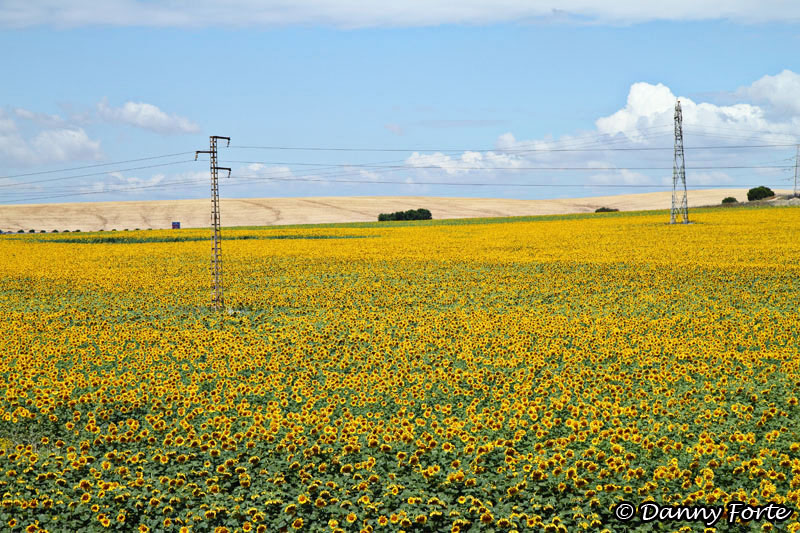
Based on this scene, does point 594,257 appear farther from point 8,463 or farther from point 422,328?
point 8,463

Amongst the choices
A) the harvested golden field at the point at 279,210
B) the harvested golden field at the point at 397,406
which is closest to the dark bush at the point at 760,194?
the harvested golden field at the point at 279,210

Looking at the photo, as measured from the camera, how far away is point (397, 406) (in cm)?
1381

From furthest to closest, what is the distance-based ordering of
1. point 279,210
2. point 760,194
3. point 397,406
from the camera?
point 279,210, point 760,194, point 397,406

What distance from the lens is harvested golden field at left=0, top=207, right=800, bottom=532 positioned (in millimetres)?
9734

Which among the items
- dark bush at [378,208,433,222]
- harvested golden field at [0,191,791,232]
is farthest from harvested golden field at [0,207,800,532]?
harvested golden field at [0,191,791,232]

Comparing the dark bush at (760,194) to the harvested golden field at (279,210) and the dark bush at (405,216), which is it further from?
the dark bush at (405,216)

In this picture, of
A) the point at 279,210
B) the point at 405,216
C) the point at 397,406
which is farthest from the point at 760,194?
the point at 397,406

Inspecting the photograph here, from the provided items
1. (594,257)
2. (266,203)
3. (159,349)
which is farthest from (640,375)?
(266,203)

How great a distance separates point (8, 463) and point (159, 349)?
7300 millimetres

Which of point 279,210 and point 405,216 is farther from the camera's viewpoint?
point 279,210

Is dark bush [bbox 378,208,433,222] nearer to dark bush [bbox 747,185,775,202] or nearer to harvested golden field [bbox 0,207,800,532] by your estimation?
dark bush [bbox 747,185,775,202]

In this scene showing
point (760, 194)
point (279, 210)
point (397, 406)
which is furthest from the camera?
point (279, 210)

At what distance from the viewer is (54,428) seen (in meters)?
13.3

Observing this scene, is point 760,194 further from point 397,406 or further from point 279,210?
point 397,406
